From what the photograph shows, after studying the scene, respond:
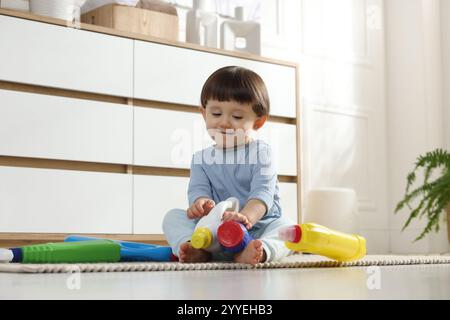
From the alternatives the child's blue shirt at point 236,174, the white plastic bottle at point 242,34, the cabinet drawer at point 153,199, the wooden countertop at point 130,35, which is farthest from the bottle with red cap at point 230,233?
the white plastic bottle at point 242,34

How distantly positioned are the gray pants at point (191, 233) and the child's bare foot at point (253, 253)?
3 cm

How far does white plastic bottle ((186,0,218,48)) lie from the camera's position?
10.8 feet

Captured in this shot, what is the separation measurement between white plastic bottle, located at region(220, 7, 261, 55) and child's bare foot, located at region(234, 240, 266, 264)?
77.0 inches

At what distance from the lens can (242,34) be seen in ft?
11.4

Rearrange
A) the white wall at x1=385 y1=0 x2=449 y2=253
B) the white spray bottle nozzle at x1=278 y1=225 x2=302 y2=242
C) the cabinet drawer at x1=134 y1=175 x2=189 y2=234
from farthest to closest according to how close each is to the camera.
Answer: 1. the white wall at x1=385 y1=0 x2=449 y2=253
2. the cabinet drawer at x1=134 y1=175 x2=189 y2=234
3. the white spray bottle nozzle at x1=278 y1=225 x2=302 y2=242

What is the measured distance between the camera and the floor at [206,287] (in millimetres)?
805

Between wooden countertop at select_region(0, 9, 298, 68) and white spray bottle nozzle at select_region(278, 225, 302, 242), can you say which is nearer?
white spray bottle nozzle at select_region(278, 225, 302, 242)

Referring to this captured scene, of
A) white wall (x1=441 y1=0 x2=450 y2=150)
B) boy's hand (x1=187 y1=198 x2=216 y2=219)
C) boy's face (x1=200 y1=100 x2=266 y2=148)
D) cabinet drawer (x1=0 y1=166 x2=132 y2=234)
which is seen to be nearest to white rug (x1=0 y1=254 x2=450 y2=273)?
boy's hand (x1=187 y1=198 x2=216 y2=219)

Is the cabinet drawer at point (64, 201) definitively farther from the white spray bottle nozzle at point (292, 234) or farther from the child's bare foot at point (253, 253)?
the white spray bottle nozzle at point (292, 234)

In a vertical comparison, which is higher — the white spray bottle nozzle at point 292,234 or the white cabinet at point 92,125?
the white cabinet at point 92,125

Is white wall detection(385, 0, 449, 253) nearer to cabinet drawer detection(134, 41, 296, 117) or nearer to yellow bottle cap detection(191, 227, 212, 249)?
cabinet drawer detection(134, 41, 296, 117)

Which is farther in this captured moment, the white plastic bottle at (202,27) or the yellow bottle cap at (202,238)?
the white plastic bottle at (202,27)

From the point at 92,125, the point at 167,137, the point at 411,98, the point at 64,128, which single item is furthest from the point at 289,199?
the point at 411,98
